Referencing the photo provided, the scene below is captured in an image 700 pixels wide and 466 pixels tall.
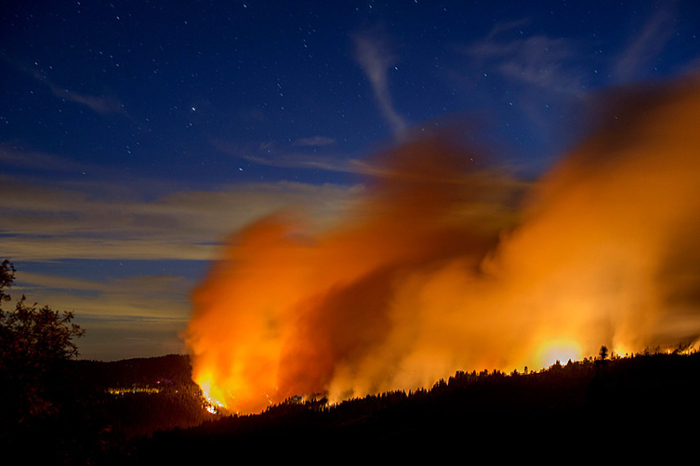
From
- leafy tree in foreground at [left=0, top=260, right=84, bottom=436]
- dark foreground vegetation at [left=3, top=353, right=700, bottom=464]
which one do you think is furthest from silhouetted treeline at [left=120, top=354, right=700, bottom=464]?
leafy tree in foreground at [left=0, top=260, right=84, bottom=436]

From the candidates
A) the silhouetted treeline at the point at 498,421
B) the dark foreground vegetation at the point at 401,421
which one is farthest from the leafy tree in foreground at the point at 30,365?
the silhouetted treeline at the point at 498,421

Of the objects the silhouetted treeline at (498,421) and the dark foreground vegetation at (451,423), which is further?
the silhouetted treeline at (498,421)

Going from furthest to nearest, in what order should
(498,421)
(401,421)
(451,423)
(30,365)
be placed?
(401,421) → (451,423) → (498,421) → (30,365)

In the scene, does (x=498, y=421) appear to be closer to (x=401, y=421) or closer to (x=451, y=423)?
(x=451, y=423)

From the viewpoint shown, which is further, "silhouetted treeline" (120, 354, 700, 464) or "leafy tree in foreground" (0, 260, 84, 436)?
"silhouetted treeline" (120, 354, 700, 464)

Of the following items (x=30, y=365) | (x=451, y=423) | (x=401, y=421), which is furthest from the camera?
(x=401, y=421)

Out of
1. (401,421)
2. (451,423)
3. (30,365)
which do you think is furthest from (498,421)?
(30,365)

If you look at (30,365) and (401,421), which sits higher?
(30,365)

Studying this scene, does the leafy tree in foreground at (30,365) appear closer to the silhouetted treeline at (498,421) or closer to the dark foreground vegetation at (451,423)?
the dark foreground vegetation at (451,423)

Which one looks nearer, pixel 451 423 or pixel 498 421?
pixel 498 421

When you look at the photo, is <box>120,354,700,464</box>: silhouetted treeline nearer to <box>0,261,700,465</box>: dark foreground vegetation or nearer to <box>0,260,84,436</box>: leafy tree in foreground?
<box>0,261,700,465</box>: dark foreground vegetation

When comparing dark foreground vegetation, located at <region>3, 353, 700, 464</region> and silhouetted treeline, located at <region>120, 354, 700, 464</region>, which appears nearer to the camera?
dark foreground vegetation, located at <region>3, 353, 700, 464</region>

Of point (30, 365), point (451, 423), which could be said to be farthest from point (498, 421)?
point (30, 365)

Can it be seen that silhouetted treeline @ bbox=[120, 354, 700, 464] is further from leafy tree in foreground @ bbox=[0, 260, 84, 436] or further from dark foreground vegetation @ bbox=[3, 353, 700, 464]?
leafy tree in foreground @ bbox=[0, 260, 84, 436]
